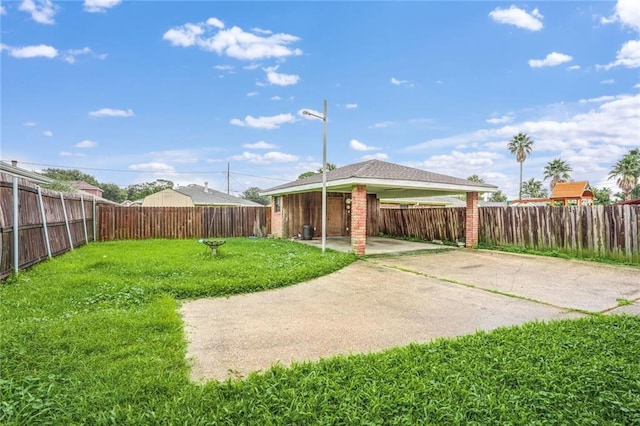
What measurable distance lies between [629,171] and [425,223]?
40.2 meters

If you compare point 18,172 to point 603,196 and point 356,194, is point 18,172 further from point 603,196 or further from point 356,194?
point 603,196

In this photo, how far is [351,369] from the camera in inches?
113

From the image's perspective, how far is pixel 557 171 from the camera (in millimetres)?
47125

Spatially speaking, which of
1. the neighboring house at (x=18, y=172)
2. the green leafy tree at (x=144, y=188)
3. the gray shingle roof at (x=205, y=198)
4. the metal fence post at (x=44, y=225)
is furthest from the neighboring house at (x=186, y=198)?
the green leafy tree at (x=144, y=188)

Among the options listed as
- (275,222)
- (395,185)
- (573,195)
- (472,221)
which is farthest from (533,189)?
(395,185)

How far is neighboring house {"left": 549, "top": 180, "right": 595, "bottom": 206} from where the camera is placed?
107 feet

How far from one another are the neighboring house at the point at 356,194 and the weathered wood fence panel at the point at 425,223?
0.68 meters

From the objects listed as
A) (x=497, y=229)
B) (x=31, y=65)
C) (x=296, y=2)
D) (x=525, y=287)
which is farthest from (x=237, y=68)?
(x=525, y=287)

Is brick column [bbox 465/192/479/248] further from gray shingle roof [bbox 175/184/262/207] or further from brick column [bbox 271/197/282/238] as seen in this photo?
gray shingle roof [bbox 175/184/262/207]

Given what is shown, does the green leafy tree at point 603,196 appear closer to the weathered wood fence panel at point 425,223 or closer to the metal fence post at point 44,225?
the weathered wood fence panel at point 425,223

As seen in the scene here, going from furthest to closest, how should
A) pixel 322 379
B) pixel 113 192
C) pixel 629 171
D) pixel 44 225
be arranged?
1. pixel 113 192
2. pixel 629 171
3. pixel 44 225
4. pixel 322 379

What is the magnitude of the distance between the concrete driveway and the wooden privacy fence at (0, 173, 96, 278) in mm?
3794

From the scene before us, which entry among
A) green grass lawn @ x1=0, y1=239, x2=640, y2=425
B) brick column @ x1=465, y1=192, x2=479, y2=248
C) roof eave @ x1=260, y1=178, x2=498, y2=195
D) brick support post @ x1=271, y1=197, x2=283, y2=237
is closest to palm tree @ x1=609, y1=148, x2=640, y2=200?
roof eave @ x1=260, y1=178, x2=498, y2=195

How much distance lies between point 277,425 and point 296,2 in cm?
1047
